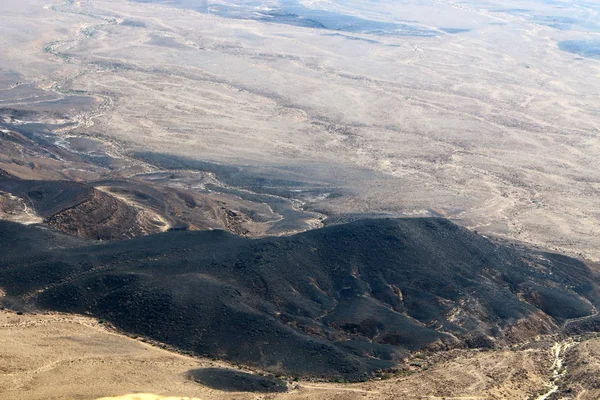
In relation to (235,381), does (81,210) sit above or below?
above

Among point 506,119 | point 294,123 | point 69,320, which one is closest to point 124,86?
point 294,123

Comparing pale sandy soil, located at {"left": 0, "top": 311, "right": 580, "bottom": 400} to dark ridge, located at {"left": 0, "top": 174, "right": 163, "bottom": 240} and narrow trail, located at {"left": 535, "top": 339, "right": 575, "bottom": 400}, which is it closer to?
narrow trail, located at {"left": 535, "top": 339, "right": 575, "bottom": 400}

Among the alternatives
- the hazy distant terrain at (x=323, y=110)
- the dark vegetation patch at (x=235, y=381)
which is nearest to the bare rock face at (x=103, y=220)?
the hazy distant terrain at (x=323, y=110)

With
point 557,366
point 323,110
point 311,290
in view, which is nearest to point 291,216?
point 311,290

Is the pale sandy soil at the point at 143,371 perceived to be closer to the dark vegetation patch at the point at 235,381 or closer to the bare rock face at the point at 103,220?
the dark vegetation patch at the point at 235,381

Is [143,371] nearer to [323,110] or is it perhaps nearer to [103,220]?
[103,220]

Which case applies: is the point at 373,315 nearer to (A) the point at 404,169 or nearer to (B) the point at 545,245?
(B) the point at 545,245
